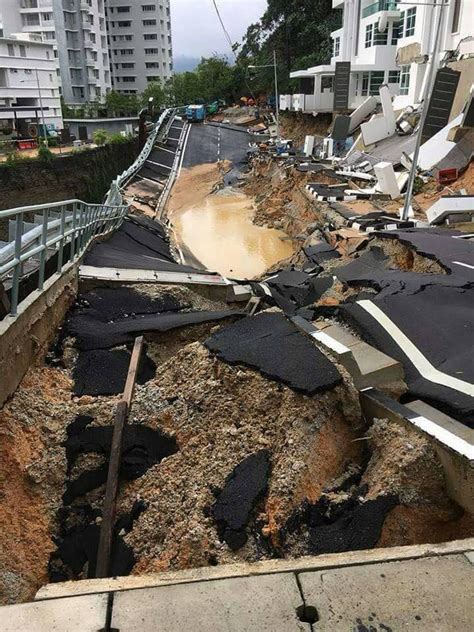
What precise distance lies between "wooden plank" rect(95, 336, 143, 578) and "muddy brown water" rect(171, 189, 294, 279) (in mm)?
12586

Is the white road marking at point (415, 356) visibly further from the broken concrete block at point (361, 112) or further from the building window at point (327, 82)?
the building window at point (327, 82)

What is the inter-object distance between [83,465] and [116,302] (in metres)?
3.76

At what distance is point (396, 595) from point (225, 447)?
216cm

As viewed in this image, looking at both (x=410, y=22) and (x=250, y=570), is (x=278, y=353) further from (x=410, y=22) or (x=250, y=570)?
(x=410, y=22)

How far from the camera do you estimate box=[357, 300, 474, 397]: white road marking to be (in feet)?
17.5

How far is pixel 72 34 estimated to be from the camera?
64.9m

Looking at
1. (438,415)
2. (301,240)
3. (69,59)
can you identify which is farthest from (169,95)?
(438,415)

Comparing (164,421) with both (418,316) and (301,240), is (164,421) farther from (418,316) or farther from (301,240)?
(301,240)

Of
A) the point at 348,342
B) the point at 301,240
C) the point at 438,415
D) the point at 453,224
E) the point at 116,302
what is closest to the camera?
the point at 438,415

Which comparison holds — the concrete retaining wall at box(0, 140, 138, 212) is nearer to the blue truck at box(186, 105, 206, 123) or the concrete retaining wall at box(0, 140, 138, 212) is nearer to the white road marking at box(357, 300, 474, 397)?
the blue truck at box(186, 105, 206, 123)

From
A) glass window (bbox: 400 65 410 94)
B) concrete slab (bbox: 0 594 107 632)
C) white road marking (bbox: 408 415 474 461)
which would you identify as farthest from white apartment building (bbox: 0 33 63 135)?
concrete slab (bbox: 0 594 107 632)

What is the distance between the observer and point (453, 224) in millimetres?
13844

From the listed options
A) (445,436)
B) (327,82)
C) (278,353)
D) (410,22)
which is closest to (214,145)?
(327,82)

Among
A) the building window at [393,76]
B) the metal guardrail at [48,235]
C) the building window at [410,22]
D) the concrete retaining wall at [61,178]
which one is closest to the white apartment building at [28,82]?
the concrete retaining wall at [61,178]
